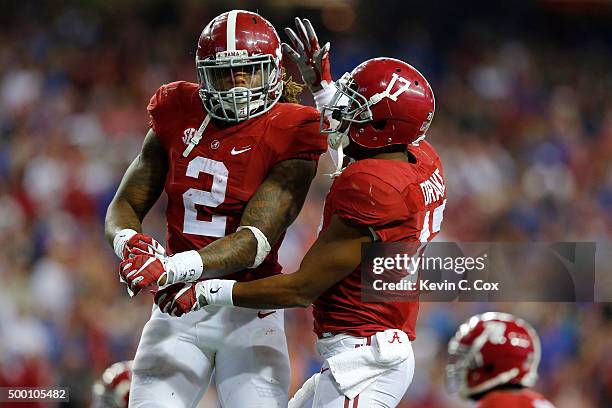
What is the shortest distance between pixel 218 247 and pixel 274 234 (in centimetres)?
20

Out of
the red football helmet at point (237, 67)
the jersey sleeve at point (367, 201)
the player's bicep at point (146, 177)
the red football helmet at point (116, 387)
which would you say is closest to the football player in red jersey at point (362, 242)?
the jersey sleeve at point (367, 201)

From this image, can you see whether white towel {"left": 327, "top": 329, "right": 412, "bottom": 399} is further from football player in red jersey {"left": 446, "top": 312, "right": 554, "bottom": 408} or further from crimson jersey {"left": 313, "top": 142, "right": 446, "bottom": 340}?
football player in red jersey {"left": 446, "top": 312, "right": 554, "bottom": 408}

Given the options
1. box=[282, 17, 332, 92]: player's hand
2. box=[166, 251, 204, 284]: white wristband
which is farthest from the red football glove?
box=[282, 17, 332, 92]: player's hand

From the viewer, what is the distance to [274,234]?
3281 millimetres

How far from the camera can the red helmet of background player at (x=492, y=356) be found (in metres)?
3.05

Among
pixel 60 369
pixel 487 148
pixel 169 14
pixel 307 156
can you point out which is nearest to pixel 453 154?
pixel 487 148

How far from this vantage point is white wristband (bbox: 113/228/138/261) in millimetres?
3207

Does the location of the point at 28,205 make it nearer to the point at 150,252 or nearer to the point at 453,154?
the point at 453,154

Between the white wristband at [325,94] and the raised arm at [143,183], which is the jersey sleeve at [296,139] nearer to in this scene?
the white wristband at [325,94]

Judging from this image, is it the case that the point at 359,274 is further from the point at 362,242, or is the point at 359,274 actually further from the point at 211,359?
the point at 211,359

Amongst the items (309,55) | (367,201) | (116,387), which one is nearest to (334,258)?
(367,201)

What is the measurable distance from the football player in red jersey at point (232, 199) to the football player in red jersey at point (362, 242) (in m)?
0.14

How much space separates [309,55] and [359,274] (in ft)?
3.24

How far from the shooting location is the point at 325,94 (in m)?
3.73
